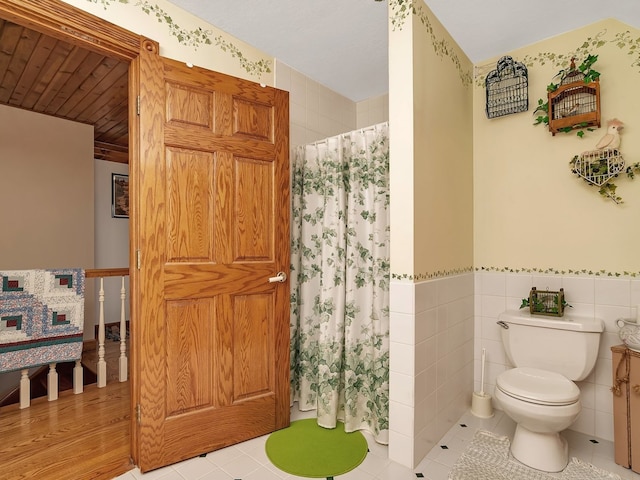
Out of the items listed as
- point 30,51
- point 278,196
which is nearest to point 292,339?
point 278,196

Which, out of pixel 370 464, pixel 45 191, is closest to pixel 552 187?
pixel 370 464

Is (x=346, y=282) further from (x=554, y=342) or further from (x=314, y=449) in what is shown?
(x=554, y=342)

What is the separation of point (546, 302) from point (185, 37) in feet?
8.70

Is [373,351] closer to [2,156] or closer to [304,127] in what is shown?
[304,127]

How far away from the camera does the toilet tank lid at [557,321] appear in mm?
1895

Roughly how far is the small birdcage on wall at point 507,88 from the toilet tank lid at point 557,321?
1.31m

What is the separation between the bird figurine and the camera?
198 centimetres

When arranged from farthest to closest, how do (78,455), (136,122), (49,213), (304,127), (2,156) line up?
1. (49,213)
2. (2,156)
3. (304,127)
4. (78,455)
5. (136,122)

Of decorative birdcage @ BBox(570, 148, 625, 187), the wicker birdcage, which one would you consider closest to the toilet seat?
decorative birdcage @ BBox(570, 148, 625, 187)

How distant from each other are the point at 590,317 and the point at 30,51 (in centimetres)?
390

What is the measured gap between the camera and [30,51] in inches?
91.5

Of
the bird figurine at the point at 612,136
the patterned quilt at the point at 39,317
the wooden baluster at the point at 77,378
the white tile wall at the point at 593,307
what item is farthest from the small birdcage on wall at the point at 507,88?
the wooden baluster at the point at 77,378

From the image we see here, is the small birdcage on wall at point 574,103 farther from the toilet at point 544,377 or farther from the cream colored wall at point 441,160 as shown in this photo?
the toilet at point 544,377

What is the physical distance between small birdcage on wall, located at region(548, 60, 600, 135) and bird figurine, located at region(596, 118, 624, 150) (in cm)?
7
